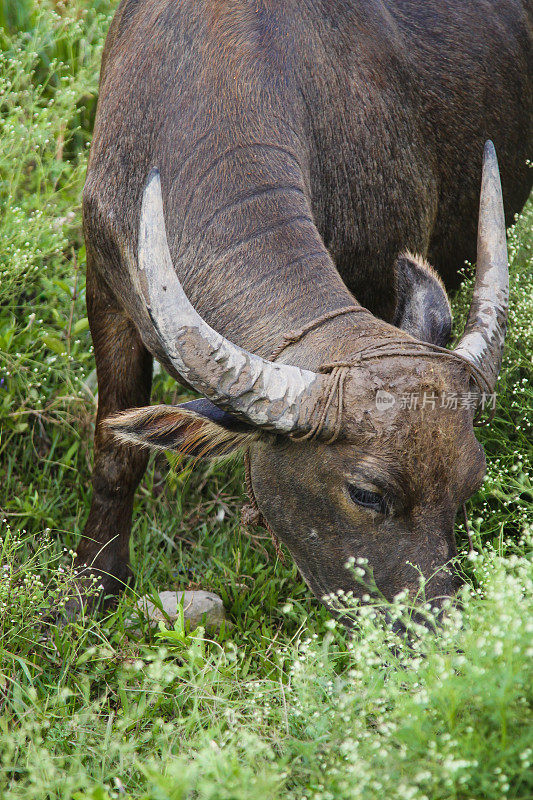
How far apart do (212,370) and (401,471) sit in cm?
65

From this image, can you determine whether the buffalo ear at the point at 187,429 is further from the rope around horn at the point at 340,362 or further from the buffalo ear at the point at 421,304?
the buffalo ear at the point at 421,304

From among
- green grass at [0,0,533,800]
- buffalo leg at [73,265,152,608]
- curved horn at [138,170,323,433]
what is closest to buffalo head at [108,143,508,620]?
curved horn at [138,170,323,433]

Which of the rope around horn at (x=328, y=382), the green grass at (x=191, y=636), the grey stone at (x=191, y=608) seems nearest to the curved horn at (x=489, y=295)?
the rope around horn at (x=328, y=382)

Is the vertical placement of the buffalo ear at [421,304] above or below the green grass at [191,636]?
above

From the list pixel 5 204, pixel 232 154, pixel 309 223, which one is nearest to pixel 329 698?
pixel 309 223

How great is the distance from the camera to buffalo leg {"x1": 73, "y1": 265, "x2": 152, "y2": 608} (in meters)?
3.85

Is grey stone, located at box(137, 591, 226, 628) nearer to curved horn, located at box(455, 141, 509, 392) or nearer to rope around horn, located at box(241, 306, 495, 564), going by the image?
rope around horn, located at box(241, 306, 495, 564)

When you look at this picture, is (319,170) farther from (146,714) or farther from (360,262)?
(146,714)

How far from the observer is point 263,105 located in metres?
3.21

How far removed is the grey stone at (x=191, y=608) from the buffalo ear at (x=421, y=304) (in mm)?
1443

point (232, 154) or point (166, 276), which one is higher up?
point (232, 154)

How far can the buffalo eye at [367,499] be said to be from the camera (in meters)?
2.65

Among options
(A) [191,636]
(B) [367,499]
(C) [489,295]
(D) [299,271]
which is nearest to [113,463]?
(A) [191,636]

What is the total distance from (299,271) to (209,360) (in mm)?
613
